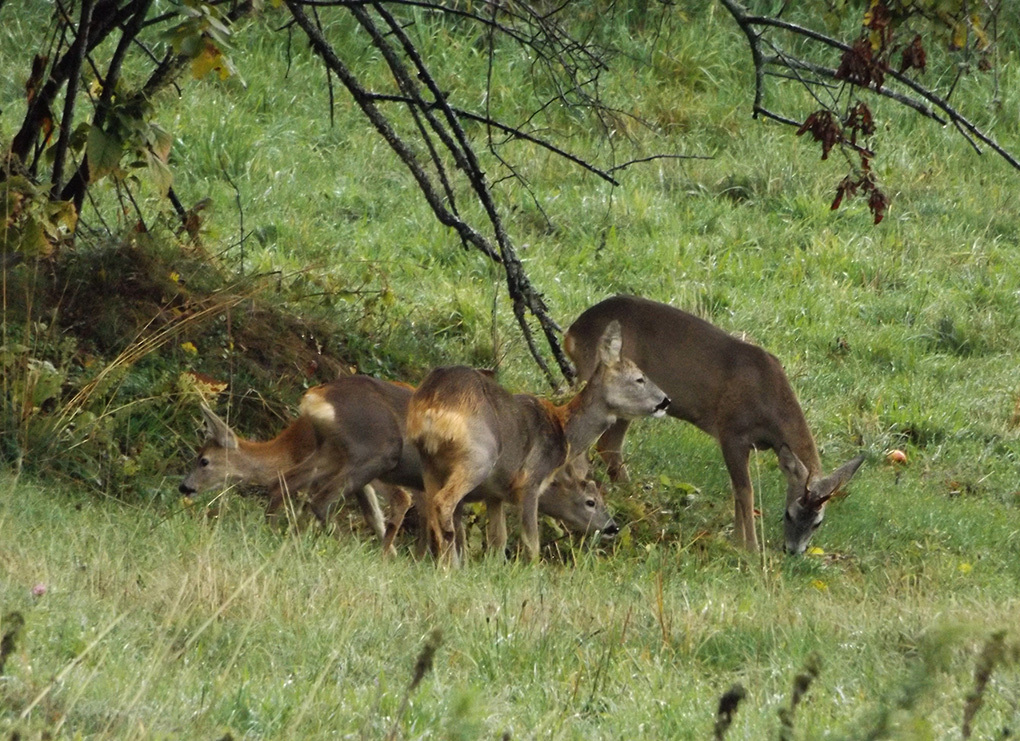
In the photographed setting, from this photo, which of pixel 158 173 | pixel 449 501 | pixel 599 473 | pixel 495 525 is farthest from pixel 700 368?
pixel 158 173

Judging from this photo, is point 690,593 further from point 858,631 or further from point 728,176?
point 728,176

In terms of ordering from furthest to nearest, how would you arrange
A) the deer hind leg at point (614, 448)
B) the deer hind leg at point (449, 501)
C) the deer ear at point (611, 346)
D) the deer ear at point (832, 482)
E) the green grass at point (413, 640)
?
1. the deer hind leg at point (614, 448)
2. the deer ear at point (832, 482)
3. the deer ear at point (611, 346)
4. the deer hind leg at point (449, 501)
5. the green grass at point (413, 640)

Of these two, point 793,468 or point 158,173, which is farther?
point 793,468

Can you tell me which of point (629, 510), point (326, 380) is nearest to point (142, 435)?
point (326, 380)

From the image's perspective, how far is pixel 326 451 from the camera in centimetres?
756

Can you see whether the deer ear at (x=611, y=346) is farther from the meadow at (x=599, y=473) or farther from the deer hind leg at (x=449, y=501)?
the deer hind leg at (x=449, y=501)

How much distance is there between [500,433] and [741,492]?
209 cm

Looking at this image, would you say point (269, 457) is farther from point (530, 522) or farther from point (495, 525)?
point (530, 522)

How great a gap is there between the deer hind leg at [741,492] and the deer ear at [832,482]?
39 centimetres

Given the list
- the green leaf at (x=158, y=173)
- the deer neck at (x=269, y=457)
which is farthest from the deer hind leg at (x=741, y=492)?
the green leaf at (x=158, y=173)

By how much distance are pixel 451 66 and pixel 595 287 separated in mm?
3673

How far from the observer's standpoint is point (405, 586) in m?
5.75

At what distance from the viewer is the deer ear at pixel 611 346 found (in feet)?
27.8

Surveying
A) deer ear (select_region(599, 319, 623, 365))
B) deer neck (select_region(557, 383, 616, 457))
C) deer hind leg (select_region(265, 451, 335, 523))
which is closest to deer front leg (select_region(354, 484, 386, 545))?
deer hind leg (select_region(265, 451, 335, 523))
